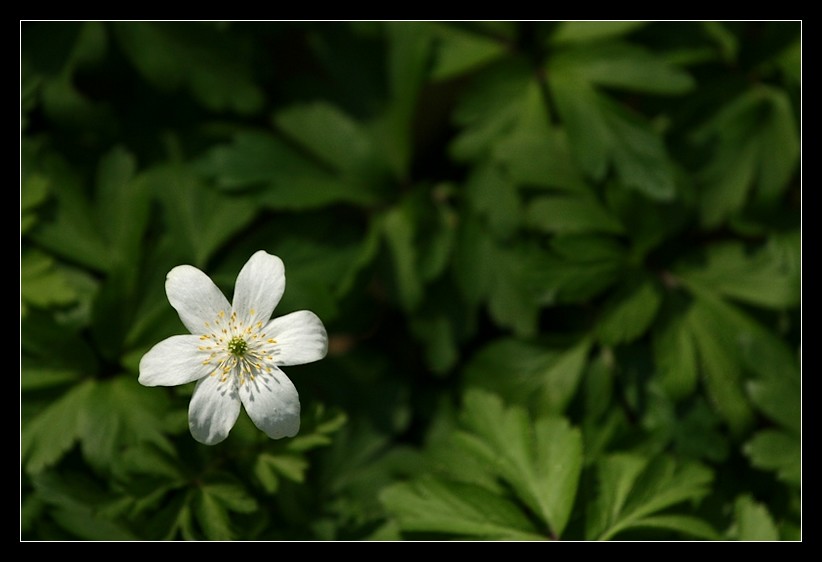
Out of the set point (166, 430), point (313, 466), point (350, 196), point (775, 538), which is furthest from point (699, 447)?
point (166, 430)

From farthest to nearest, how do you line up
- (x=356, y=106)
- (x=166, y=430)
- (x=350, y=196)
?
(x=356, y=106) < (x=350, y=196) < (x=166, y=430)

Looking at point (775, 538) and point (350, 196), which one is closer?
point (775, 538)

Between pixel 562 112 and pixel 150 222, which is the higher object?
pixel 562 112

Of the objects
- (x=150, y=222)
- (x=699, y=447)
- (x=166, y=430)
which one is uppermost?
(x=150, y=222)

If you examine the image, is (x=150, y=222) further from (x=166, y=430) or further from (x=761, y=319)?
(x=761, y=319)

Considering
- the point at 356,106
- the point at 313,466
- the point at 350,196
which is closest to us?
the point at 313,466

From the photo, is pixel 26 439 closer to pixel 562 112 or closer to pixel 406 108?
pixel 406 108

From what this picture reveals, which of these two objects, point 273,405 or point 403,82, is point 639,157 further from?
point 273,405

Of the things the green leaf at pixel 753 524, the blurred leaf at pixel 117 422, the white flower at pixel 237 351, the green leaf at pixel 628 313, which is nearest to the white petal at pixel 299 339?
the white flower at pixel 237 351
